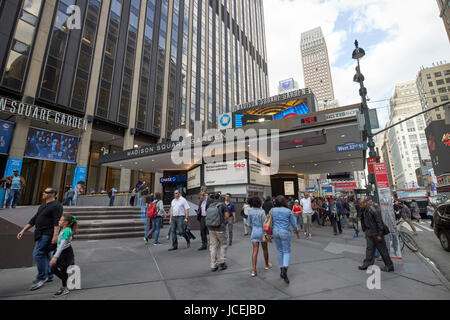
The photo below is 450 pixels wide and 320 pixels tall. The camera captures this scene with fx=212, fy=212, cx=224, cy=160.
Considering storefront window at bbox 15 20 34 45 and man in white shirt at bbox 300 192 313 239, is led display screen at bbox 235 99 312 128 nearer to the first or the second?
man in white shirt at bbox 300 192 313 239

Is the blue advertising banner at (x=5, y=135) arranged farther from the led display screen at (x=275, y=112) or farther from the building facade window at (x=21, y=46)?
the led display screen at (x=275, y=112)

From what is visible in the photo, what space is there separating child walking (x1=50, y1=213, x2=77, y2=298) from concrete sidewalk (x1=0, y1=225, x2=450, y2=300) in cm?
24

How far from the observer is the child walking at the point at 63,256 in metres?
3.66

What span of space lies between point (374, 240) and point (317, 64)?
189 metres

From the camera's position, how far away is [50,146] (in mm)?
19844

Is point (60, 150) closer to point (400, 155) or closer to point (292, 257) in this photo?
point (292, 257)

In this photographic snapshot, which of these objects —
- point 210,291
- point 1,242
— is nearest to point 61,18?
point 1,242

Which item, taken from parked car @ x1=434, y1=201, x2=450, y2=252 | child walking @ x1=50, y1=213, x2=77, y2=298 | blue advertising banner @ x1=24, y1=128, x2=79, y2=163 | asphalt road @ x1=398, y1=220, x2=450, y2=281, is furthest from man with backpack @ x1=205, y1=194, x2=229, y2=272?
blue advertising banner @ x1=24, y1=128, x2=79, y2=163

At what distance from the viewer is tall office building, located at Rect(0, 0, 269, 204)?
1842 centimetres

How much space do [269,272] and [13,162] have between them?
2224cm

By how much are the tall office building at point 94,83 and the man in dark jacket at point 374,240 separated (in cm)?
1986

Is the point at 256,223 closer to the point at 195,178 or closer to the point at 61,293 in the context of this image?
the point at 61,293

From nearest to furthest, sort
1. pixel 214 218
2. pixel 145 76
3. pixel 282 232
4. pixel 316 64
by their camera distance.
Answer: pixel 282 232 < pixel 214 218 < pixel 145 76 < pixel 316 64

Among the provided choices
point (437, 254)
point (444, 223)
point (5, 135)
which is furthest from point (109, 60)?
→ point (437, 254)
